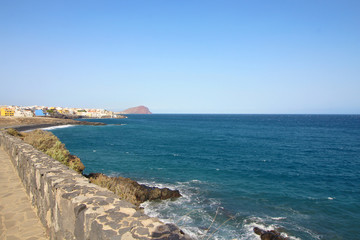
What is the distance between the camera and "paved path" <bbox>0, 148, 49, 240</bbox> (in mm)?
4156

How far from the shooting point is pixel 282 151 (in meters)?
30.2

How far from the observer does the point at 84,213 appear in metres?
2.93

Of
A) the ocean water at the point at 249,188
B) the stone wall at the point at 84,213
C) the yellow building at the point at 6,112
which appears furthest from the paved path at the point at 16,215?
the yellow building at the point at 6,112

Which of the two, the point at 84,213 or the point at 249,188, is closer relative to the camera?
the point at 84,213

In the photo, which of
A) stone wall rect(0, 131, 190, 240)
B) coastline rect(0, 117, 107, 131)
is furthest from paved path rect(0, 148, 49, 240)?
coastline rect(0, 117, 107, 131)

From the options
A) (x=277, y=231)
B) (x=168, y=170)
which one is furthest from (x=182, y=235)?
(x=168, y=170)

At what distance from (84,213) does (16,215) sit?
10.6 feet

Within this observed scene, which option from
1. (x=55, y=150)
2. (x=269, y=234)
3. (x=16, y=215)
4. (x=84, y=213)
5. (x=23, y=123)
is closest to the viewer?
(x=84, y=213)

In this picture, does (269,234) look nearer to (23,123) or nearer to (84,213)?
(84,213)

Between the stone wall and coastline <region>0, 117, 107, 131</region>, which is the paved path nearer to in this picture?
the stone wall

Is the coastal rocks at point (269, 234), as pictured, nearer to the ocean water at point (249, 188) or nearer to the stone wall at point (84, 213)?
the ocean water at point (249, 188)

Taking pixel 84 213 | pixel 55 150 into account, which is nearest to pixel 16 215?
pixel 84 213

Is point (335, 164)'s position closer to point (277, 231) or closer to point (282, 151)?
point (282, 151)

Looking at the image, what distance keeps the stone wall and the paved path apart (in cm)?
20
